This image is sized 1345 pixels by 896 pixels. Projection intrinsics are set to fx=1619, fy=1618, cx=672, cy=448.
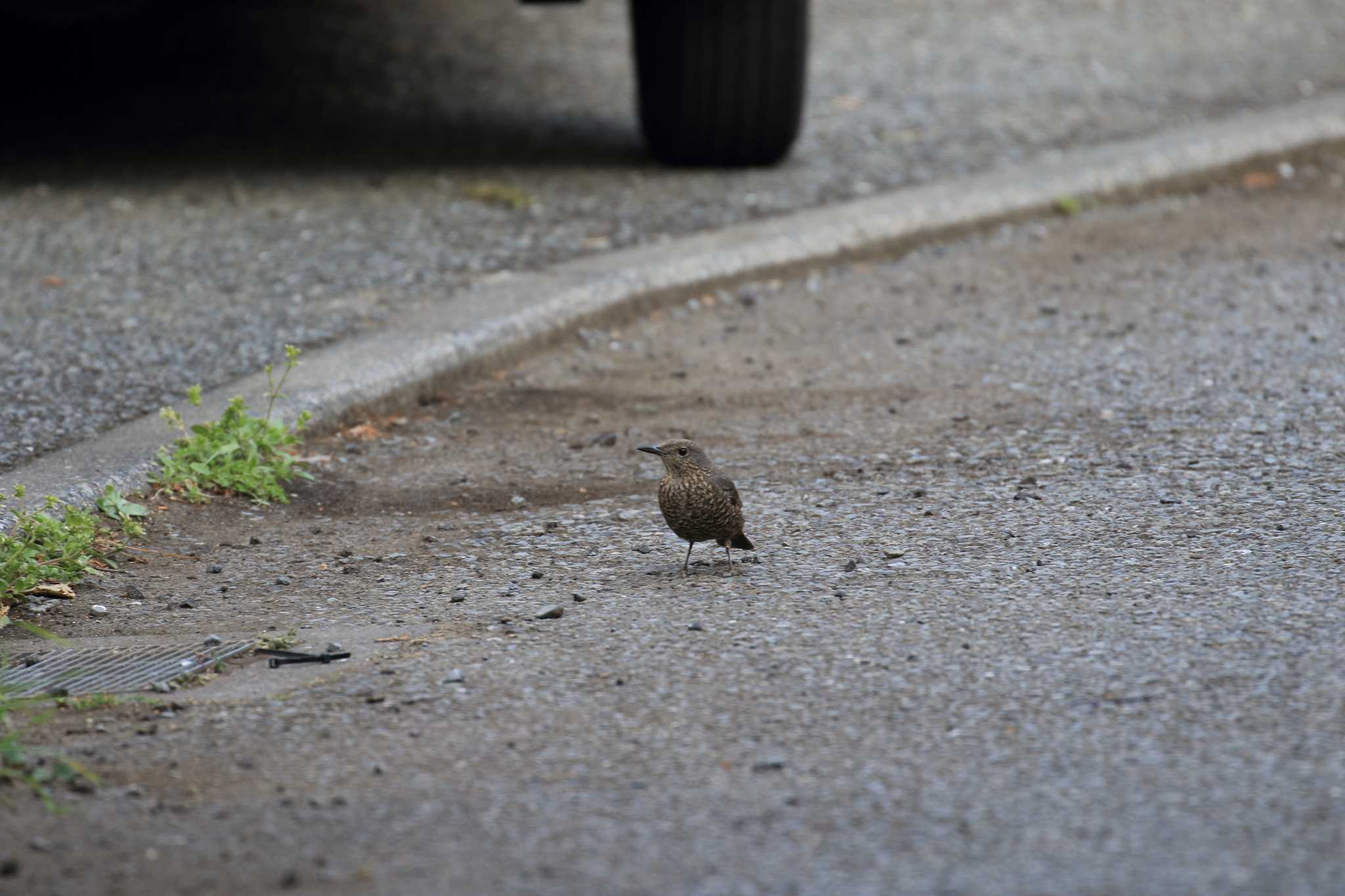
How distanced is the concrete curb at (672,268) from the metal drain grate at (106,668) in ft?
2.64

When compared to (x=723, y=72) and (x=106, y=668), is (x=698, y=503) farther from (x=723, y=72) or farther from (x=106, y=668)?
(x=723, y=72)

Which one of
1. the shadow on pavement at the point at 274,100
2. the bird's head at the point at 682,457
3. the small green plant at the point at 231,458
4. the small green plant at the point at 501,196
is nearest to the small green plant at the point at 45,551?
the small green plant at the point at 231,458

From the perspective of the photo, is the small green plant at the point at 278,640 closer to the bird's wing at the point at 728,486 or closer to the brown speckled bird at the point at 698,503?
the brown speckled bird at the point at 698,503

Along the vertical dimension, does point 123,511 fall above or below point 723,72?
below

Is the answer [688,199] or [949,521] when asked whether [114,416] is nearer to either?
[949,521]

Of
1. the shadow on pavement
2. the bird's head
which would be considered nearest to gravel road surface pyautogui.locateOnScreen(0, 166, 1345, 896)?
the bird's head

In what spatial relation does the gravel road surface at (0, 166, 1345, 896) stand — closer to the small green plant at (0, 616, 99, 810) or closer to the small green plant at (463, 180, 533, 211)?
the small green plant at (0, 616, 99, 810)

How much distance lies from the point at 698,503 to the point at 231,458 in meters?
1.47

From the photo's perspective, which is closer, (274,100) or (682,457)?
(682,457)

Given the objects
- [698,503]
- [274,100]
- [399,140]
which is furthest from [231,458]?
[274,100]

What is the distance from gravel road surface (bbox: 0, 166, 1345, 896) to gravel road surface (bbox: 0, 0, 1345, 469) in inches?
34.5

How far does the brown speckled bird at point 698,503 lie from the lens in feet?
12.1

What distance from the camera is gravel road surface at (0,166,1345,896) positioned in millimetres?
2463

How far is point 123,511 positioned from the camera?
13.4 feet
